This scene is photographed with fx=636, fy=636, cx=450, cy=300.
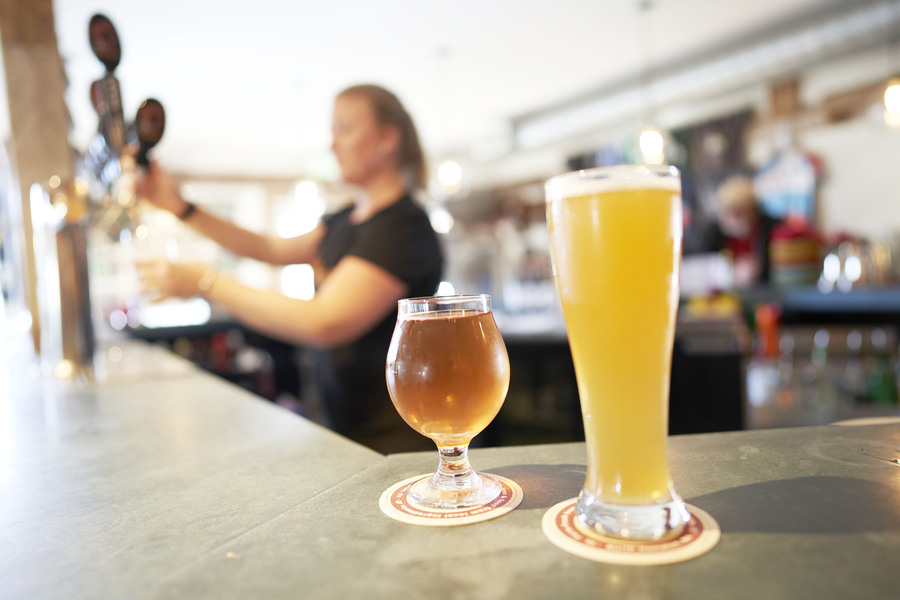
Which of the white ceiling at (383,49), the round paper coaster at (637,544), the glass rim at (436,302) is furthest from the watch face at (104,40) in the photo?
the white ceiling at (383,49)

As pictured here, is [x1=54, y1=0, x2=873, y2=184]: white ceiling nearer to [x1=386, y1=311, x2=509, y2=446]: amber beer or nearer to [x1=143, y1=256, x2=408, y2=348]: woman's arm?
[x1=143, y1=256, x2=408, y2=348]: woman's arm

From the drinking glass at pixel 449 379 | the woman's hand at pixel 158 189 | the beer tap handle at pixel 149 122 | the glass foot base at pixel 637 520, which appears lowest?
the glass foot base at pixel 637 520

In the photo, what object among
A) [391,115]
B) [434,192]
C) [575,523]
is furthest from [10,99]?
[434,192]

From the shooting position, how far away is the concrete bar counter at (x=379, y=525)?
17.0 inches

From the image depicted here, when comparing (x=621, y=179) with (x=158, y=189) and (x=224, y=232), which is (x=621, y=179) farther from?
(x=224, y=232)

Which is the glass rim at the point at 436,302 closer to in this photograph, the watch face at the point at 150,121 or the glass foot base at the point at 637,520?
the glass foot base at the point at 637,520

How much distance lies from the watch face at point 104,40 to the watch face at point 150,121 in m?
0.22

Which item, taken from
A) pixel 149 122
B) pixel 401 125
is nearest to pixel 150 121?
pixel 149 122

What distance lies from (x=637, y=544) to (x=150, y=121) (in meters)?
1.26

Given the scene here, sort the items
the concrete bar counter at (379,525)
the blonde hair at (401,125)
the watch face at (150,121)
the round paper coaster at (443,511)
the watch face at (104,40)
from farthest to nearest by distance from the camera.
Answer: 1. the blonde hair at (401,125)
2. the watch face at (104,40)
3. the watch face at (150,121)
4. the round paper coaster at (443,511)
5. the concrete bar counter at (379,525)

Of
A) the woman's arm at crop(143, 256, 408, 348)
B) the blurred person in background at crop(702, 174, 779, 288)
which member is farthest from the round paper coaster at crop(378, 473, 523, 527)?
the blurred person in background at crop(702, 174, 779, 288)

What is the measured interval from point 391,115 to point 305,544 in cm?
128

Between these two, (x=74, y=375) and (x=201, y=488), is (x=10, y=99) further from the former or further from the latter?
(x=201, y=488)

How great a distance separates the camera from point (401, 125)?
1.65m
